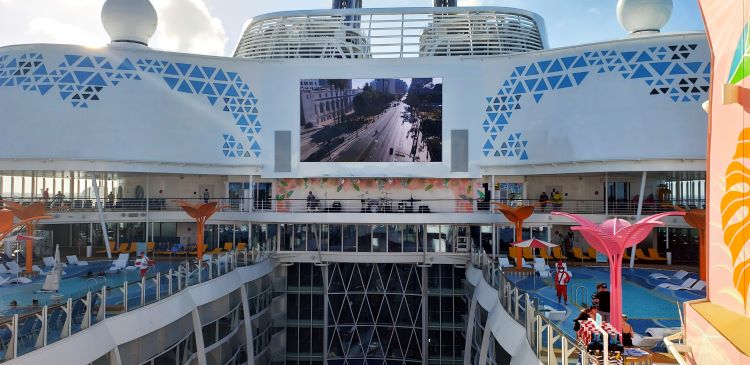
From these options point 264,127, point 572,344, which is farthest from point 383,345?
point 572,344

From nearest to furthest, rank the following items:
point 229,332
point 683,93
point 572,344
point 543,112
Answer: point 572,344, point 229,332, point 683,93, point 543,112

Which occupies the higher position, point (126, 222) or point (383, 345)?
point (126, 222)

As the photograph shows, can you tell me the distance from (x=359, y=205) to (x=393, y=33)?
8639mm

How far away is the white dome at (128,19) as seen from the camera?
28.1 m

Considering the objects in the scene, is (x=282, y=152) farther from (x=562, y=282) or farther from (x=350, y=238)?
(x=562, y=282)

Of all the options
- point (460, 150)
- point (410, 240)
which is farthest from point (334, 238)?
point (460, 150)

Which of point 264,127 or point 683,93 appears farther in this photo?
point 264,127

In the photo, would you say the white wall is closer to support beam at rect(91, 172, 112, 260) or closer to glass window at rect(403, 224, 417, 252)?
support beam at rect(91, 172, 112, 260)

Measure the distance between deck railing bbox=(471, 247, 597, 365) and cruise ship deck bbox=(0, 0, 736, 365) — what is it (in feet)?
30.4

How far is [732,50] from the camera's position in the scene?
562cm

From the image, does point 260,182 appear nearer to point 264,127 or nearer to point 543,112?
point 264,127

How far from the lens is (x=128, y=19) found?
28.1 meters

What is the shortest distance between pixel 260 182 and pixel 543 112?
13.6 meters

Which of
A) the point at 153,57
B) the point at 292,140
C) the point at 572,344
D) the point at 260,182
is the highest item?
the point at 153,57
